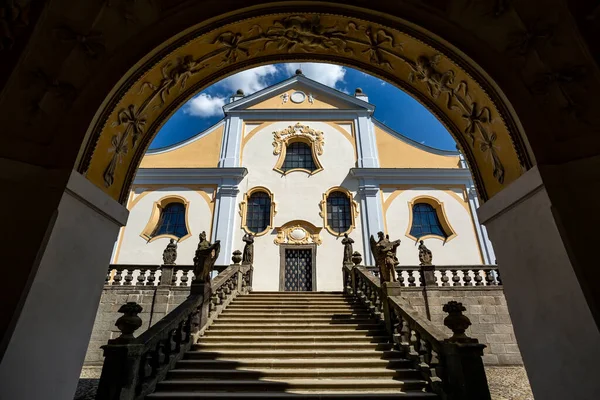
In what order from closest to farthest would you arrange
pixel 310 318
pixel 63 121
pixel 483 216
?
pixel 63 121 → pixel 483 216 → pixel 310 318

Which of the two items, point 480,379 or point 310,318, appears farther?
point 310,318

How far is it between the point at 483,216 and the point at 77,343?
4.45m

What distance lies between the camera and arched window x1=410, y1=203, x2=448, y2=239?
14586 mm

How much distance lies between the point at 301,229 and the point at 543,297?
1206 centimetres

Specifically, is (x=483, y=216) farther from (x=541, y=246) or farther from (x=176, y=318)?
(x=176, y=318)

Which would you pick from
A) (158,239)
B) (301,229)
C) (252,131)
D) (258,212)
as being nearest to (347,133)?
(252,131)

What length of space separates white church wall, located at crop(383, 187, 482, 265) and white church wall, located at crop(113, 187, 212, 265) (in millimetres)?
8635

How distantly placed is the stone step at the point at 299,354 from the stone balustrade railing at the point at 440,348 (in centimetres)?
44

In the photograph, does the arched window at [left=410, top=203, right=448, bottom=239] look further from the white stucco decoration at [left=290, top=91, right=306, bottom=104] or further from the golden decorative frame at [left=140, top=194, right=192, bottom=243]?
the golden decorative frame at [left=140, top=194, right=192, bottom=243]

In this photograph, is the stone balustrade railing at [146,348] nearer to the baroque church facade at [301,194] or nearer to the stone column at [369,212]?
the baroque church facade at [301,194]

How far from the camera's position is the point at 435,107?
4453mm

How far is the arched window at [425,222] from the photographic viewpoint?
14.6 m

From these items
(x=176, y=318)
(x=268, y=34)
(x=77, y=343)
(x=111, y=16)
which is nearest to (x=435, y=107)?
(x=268, y=34)

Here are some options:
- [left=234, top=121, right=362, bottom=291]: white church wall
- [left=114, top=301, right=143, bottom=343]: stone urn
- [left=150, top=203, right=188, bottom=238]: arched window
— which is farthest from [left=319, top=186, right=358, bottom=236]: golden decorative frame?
[left=114, top=301, right=143, bottom=343]: stone urn
